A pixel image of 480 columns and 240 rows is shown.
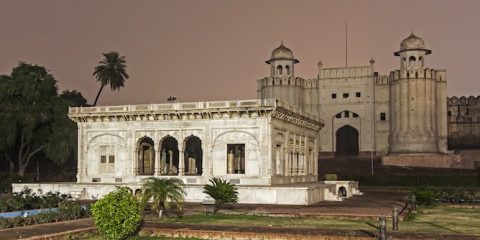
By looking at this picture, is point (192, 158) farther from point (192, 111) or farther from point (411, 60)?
point (411, 60)

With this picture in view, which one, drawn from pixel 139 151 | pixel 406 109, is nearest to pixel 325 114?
pixel 406 109

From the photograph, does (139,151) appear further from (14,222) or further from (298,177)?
(14,222)

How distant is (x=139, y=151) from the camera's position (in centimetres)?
3747

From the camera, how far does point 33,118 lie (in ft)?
163

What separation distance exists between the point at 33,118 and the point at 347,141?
40613 millimetres

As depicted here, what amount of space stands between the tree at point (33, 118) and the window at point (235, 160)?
1822 centimetres

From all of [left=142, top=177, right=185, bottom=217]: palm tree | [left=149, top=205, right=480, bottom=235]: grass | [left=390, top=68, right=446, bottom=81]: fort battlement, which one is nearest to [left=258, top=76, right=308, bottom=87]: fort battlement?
[left=390, top=68, right=446, bottom=81]: fort battlement

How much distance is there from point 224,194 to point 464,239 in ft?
38.0

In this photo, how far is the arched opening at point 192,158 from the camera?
42938mm

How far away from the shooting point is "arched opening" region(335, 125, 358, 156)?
244 ft

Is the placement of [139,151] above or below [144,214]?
above

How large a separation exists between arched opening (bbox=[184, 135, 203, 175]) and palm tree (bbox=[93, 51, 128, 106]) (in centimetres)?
2140

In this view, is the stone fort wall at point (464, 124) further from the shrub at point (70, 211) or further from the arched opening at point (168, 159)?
the shrub at point (70, 211)

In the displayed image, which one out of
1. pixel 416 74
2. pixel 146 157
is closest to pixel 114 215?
pixel 146 157
